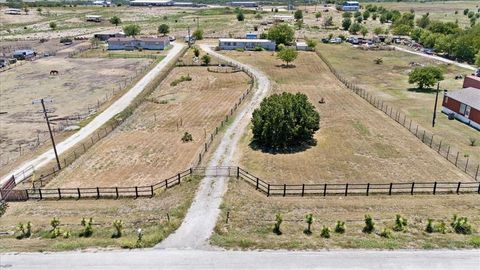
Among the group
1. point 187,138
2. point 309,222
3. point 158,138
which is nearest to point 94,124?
point 158,138

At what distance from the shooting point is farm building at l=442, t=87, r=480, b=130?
51031mm

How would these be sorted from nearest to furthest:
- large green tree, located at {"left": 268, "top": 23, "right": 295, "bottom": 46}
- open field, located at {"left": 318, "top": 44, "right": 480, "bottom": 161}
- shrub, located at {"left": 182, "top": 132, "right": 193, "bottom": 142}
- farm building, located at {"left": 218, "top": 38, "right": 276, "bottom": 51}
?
shrub, located at {"left": 182, "top": 132, "right": 193, "bottom": 142}, open field, located at {"left": 318, "top": 44, "right": 480, "bottom": 161}, farm building, located at {"left": 218, "top": 38, "right": 276, "bottom": 51}, large green tree, located at {"left": 268, "top": 23, "right": 295, "bottom": 46}

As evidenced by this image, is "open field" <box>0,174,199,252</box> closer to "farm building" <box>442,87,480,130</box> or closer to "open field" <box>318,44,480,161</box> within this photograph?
"open field" <box>318,44,480,161</box>

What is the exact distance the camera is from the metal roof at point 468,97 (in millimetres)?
51531

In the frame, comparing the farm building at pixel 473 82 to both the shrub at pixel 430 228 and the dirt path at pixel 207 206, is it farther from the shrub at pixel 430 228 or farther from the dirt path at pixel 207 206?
the shrub at pixel 430 228

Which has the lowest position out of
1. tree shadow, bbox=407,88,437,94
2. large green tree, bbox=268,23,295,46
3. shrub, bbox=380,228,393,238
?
shrub, bbox=380,228,393,238

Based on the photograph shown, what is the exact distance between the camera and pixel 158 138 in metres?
48.2

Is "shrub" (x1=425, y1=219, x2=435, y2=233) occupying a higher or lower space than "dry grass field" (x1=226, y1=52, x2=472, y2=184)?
higher

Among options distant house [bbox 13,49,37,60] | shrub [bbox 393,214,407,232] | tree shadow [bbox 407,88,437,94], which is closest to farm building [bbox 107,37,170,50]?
distant house [bbox 13,49,37,60]

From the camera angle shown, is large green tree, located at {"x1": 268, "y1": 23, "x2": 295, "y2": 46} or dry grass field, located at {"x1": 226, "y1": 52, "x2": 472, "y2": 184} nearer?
Answer: dry grass field, located at {"x1": 226, "y1": 52, "x2": 472, "y2": 184}

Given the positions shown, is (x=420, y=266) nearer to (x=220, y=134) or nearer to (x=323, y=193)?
(x=323, y=193)

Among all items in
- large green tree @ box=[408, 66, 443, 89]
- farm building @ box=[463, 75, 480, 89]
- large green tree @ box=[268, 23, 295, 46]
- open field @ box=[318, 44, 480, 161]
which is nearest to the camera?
open field @ box=[318, 44, 480, 161]

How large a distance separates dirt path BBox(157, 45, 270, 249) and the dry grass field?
77.7 inches

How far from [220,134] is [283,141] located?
9.11m
